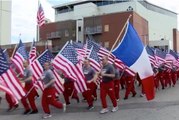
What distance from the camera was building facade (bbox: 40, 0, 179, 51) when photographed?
7575 cm

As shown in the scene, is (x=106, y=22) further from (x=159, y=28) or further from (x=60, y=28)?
(x=159, y=28)

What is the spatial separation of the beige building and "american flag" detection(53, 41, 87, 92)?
31.5m

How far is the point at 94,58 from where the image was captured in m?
14.6

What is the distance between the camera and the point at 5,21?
44.5m

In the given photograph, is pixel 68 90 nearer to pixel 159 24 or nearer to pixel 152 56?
pixel 152 56

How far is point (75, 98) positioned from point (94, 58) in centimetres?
202

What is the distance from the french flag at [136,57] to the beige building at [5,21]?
32959mm

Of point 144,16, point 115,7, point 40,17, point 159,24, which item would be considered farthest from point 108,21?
point 40,17

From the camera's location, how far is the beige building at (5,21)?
44000 millimetres

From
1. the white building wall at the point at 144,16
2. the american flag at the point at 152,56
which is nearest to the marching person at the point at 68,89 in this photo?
the american flag at the point at 152,56

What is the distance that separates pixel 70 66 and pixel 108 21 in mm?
63359

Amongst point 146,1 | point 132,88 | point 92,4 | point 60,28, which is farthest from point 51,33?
point 132,88

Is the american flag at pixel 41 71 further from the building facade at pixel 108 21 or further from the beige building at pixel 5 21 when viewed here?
the building facade at pixel 108 21

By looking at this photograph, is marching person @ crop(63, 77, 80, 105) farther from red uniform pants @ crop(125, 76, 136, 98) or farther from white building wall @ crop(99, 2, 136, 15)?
white building wall @ crop(99, 2, 136, 15)
